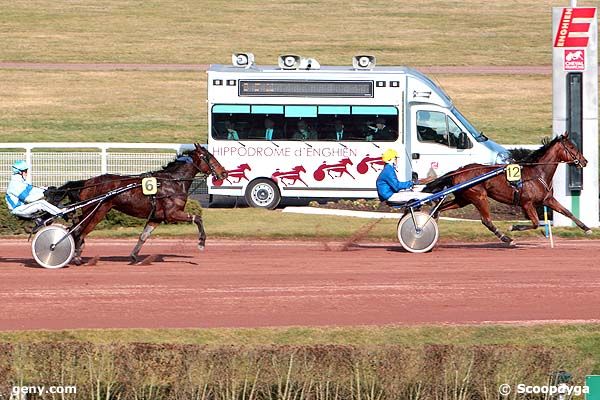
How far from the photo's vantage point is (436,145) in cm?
2450

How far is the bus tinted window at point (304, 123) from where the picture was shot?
79.2ft

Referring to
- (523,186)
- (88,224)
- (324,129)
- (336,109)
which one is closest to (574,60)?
(523,186)

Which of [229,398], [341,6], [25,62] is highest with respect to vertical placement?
[341,6]

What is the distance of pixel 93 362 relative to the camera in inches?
423

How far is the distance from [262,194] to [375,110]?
259 centimetres

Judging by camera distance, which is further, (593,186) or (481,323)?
(593,186)

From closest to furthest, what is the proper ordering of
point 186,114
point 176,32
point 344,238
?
point 344,238 → point 186,114 → point 176,32

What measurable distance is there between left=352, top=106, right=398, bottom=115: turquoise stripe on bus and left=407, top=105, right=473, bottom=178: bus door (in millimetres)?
537

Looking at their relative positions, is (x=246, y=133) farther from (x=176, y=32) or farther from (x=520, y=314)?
(x=176, y=32)

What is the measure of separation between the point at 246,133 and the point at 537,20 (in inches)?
1280

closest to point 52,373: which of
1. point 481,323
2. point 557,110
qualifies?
point 481,323

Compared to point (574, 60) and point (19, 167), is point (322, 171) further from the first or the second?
point (19, 167)

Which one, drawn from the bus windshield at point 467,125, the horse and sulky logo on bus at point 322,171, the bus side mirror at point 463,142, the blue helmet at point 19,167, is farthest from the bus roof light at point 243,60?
the blue helmet at point 19,167

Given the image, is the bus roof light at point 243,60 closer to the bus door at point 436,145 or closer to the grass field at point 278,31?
the bus door at point 436,145
